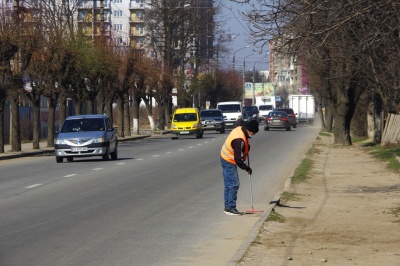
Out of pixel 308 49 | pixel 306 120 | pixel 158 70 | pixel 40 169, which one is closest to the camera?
pixel 308 49

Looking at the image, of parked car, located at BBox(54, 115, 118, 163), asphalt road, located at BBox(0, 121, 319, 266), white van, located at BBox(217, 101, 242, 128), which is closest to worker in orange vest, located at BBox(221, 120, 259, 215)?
asphalt road, located at BBox(0, 121, 319, 266)

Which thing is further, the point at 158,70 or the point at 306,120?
the point at 306,120

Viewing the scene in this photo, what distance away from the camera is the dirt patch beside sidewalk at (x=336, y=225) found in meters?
11.1

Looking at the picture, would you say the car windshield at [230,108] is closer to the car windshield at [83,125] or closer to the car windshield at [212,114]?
the car windshield at [212,114]

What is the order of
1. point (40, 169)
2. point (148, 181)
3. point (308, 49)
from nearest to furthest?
1. point (308, 49)
2. point (148, 181)
3. point (40, 169)

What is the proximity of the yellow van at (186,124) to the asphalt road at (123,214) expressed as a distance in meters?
29.3

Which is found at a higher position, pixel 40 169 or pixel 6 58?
pixel 6 58

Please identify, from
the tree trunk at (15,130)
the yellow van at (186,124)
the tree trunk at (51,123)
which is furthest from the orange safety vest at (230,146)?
the yellow van at (186,124)

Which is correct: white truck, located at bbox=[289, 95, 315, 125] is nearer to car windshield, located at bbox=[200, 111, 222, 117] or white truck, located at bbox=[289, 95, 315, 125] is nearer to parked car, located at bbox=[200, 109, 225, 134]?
car windshield, located at bbox=[200, 111, 222, 117]

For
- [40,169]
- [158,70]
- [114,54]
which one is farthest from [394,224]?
[158,70]

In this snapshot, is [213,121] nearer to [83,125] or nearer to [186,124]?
[186,124]

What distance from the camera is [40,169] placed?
2848 cm

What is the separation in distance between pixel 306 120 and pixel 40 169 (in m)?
73.3

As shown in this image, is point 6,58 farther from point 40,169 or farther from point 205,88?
point 205,88
